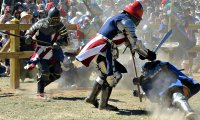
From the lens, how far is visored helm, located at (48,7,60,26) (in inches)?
387

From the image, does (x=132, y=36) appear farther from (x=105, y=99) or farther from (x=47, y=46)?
(x=47, y=46)

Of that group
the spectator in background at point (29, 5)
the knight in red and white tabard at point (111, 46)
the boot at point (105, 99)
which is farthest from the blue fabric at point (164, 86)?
the spectator in background at point (29, 5)

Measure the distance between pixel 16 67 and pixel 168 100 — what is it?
4745 millimetres

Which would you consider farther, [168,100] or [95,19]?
[95,19]

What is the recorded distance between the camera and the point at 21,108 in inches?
346

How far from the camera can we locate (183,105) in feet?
23.0

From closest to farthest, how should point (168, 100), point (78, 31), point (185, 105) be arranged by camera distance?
point (185, 105), point (168, 100), point (78, 31)

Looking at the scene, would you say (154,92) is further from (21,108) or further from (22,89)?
(22,89)

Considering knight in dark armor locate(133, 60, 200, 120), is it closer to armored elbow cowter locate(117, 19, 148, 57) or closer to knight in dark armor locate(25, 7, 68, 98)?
armored elbow cowter locate(117, 19, 148, 57)

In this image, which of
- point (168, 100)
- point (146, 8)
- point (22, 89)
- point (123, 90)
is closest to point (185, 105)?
point (168, 100)

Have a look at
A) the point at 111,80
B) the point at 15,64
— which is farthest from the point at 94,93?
the point at 15,64

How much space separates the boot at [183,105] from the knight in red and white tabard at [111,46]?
105 cm

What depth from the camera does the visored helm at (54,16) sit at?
983cm

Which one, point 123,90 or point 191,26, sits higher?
point 191,26
